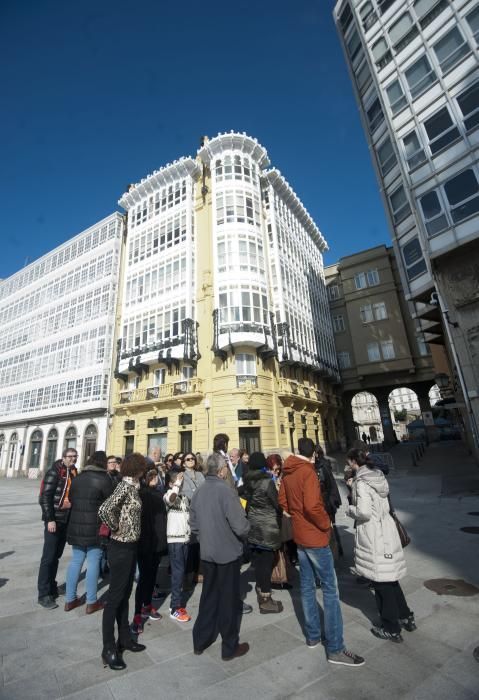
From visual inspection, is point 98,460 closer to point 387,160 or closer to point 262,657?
point 262,657

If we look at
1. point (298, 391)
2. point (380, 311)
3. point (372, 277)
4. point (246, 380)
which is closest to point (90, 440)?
point (246, 380)

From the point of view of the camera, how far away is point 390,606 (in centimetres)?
362

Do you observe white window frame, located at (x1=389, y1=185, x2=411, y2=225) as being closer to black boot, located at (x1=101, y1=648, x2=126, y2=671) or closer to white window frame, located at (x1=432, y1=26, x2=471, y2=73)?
white window frame, located at (x1=432, y1=26, x2=471, y2=73)

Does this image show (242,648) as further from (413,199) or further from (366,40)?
(366,40)

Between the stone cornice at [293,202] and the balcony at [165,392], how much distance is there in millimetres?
20838

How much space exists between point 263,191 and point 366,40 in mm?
13659

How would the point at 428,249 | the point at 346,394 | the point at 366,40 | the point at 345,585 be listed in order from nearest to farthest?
the point at 345,585
the point at 428,249
the point at 366,40
the point at 346,394

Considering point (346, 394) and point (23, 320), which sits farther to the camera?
point (23, 320)

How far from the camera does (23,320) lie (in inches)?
Result: 1640

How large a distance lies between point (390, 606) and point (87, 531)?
385 centimetres

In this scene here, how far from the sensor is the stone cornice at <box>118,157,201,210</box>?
3095cm

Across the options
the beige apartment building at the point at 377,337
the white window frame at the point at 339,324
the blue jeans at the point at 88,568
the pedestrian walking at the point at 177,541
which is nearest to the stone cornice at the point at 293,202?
the beige apartment building at the point at 377,337

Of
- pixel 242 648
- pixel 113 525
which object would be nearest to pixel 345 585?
pixel 242 648

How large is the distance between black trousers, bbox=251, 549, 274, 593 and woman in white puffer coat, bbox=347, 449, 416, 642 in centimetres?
131
